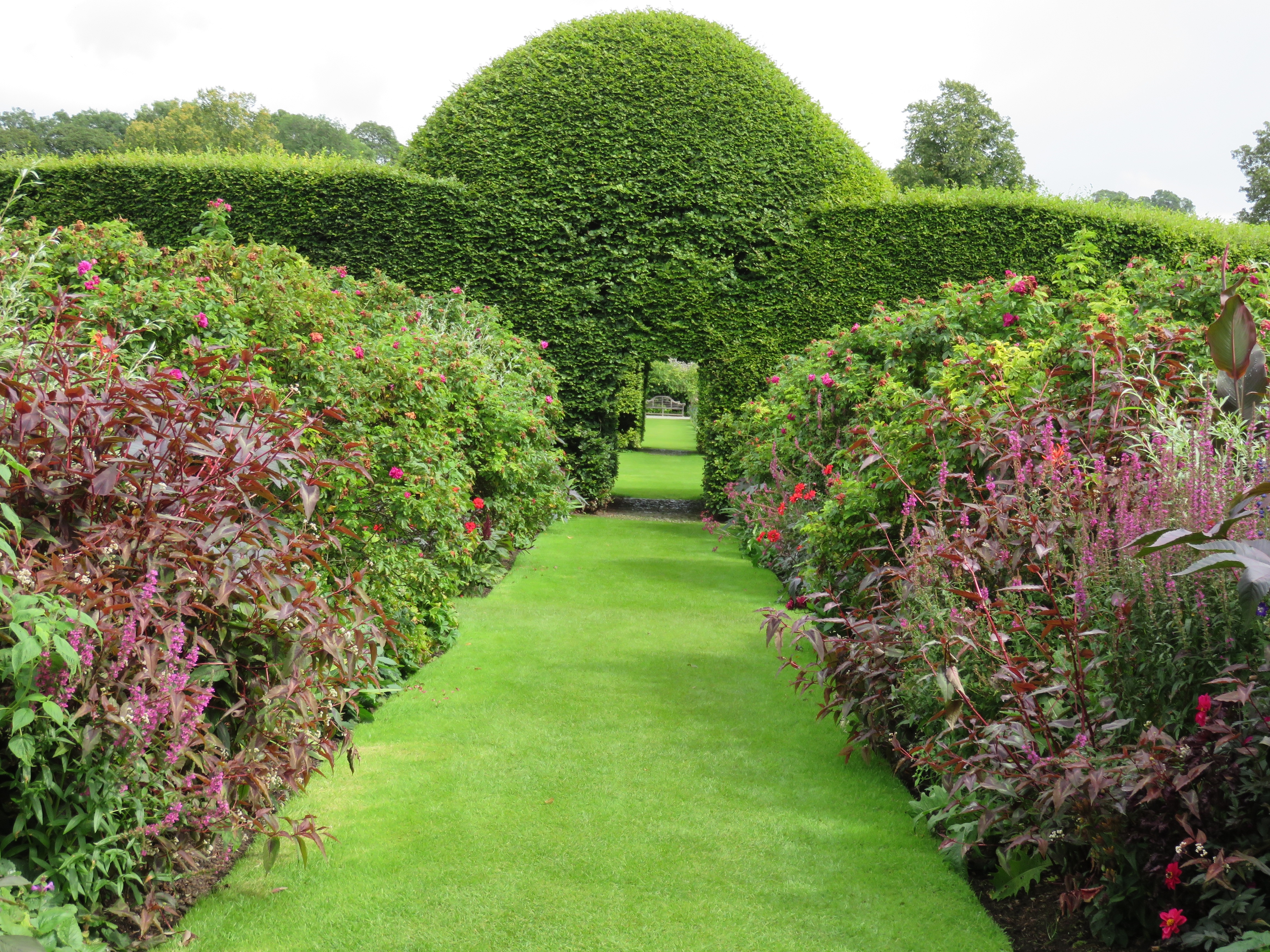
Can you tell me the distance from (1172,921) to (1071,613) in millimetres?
1001

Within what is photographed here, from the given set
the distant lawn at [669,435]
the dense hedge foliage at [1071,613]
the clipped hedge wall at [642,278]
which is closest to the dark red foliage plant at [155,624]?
A: the dense hedge foliage at [1071,613]

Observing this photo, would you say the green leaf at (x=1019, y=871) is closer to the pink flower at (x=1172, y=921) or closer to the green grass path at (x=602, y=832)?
the green grass path at (x=602, y=832)

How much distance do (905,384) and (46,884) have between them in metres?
4.87

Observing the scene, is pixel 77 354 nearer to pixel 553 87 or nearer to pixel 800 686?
pixel 800 686

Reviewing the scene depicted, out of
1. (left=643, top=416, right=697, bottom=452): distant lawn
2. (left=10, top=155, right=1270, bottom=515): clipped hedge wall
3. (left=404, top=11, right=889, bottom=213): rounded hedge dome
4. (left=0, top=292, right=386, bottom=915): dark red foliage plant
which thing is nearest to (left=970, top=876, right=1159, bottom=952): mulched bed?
(left=0, top=292, right=386, bottom=915): dark red foliage plant

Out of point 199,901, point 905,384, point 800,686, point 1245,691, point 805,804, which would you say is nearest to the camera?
point 1245,691

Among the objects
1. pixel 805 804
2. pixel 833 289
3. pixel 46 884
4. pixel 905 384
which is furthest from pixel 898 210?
pixel 46 884

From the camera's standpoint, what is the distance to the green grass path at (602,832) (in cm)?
280

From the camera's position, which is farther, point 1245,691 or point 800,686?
point 800,686

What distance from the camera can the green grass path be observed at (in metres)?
2.80

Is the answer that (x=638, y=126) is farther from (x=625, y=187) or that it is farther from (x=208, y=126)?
(x=208, y=126)

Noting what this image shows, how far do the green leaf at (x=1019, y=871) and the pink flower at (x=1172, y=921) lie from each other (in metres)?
0.58

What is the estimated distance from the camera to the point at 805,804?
149 inches

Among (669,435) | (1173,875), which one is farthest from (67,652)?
(669,435)
